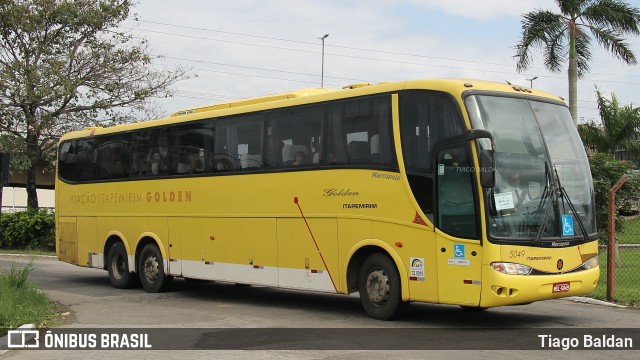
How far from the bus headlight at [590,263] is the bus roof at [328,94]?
250cm

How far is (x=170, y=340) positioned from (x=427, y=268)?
366cm

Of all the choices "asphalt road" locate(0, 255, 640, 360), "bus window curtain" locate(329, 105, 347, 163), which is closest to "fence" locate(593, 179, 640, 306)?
"asphalt road" locate(0, 255, 640, 360)

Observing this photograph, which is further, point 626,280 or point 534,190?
point 626,280

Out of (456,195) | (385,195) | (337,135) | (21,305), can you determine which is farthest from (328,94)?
(21,305)

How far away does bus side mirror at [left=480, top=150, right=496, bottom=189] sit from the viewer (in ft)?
31.9

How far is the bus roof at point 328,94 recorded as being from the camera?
10602mm

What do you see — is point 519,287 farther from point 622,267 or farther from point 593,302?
point 622,267

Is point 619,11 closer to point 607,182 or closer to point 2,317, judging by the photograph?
point 607,182

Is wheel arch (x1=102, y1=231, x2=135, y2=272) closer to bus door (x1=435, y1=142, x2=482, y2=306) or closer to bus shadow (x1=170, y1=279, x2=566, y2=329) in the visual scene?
bus shadow (x1=170, y1=279, x2=566, y2=329)

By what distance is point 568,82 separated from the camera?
26875mm

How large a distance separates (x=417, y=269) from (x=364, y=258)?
4.23 ft

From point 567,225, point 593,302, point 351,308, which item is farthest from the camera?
point 593,302

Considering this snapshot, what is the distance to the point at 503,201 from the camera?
9.96 meters

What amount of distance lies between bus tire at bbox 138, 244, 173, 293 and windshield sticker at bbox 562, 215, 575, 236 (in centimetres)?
880
